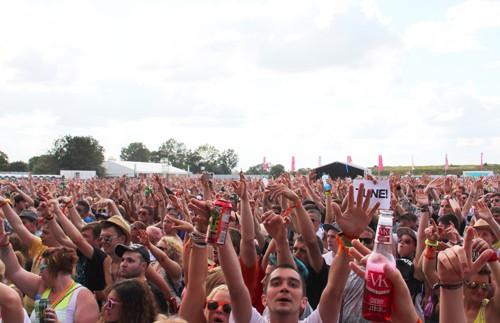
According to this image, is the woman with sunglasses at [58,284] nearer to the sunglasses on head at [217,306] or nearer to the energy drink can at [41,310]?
the energy drink can at [41,310]

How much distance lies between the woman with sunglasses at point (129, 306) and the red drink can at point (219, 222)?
1001 millimetres

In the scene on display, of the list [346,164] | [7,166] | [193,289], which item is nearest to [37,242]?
[193,289]

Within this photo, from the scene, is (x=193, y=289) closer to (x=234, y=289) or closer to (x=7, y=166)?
(x=234, y=289)

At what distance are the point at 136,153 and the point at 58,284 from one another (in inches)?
5756

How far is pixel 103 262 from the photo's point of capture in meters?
5.64

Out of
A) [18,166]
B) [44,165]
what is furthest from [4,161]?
[44,165]

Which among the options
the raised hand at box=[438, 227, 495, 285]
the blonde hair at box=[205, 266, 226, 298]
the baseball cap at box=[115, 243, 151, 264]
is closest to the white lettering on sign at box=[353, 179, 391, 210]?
the blonde hair at box=[205, 266, 226, 298]

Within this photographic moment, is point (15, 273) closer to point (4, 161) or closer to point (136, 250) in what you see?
point (136, 250)

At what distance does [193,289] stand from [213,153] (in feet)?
408

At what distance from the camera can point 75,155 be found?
87438mm

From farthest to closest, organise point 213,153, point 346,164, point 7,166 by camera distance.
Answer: point 213,153 < point 7,166 < point 346,164

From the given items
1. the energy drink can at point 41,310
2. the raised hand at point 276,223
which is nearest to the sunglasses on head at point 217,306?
the raised hand at point 276,223

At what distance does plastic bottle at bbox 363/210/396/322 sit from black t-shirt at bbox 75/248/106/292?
3.86m

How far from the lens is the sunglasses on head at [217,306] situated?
3.83 m
